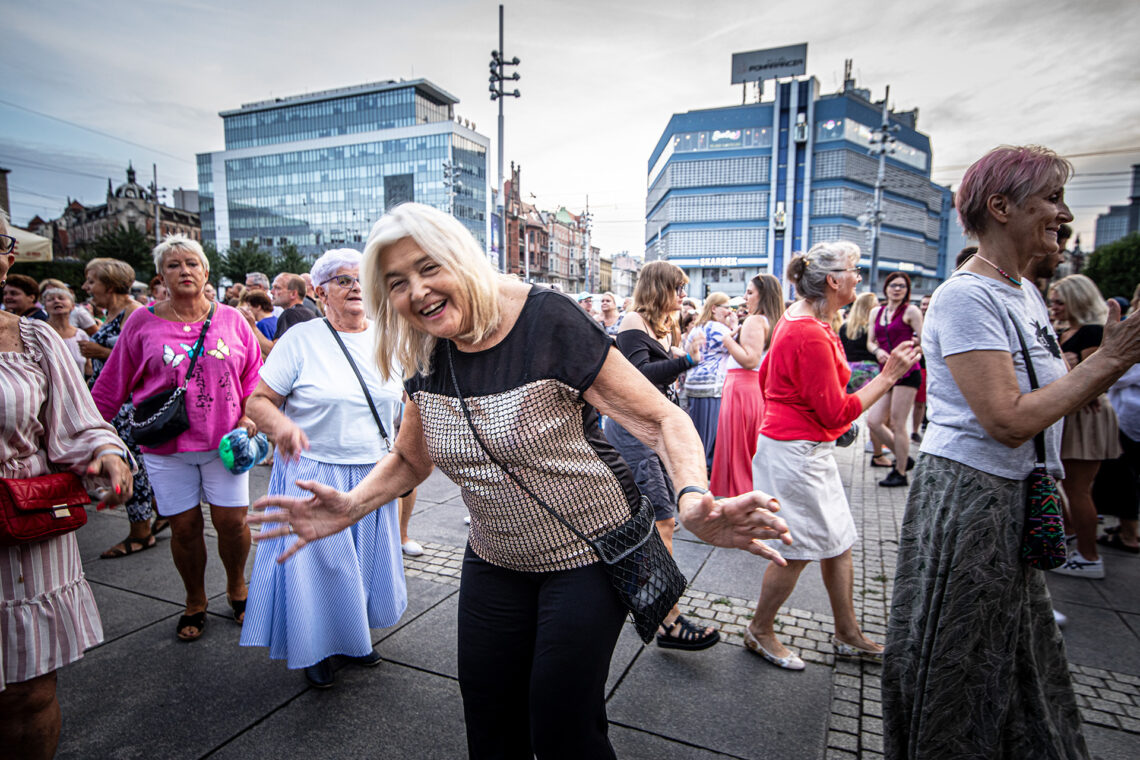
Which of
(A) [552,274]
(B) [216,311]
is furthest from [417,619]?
(A) [552,274]

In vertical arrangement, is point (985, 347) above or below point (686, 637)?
above

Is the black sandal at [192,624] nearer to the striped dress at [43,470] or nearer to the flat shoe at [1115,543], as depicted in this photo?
the striped dress at [43,470]

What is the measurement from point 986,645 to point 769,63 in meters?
86.8

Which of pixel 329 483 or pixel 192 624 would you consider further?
pixel 192 624

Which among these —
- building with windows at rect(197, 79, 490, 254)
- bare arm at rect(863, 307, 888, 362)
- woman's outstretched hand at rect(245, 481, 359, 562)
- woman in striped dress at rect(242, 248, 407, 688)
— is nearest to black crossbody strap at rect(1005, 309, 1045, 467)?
woman's outstretched hand at rect(245, 481, 359, 562)

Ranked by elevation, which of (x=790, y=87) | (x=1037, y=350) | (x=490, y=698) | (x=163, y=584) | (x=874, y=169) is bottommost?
(x=163, y=584)

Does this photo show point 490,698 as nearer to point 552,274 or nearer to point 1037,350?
point 1037,350

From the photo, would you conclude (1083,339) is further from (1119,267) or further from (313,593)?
(1119,267)

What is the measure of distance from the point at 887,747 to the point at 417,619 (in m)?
2.64

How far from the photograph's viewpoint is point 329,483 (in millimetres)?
3143

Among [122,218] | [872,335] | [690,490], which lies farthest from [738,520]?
[122,218]

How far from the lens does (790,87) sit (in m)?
70.7

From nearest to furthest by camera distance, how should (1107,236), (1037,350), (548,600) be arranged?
(548,600) → (1037,350) → (1107,236)

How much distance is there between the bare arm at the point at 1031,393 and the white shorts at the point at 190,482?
3.77 meters
